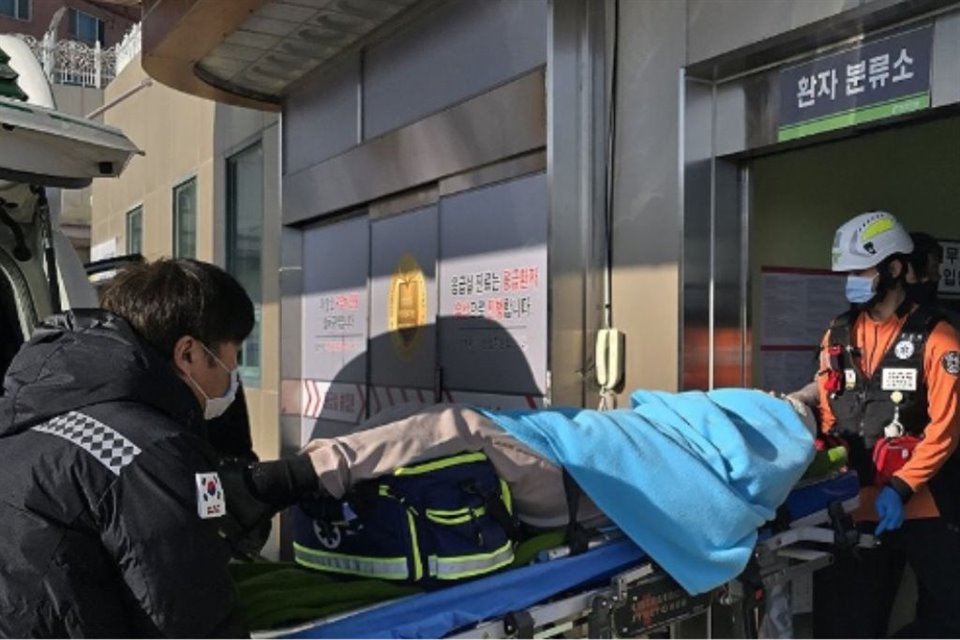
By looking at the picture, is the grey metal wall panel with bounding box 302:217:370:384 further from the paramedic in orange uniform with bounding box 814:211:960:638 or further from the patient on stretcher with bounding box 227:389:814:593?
the patient on stretcher with bounding box 227:389:814:593

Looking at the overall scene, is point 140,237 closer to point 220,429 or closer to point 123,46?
point 123,46

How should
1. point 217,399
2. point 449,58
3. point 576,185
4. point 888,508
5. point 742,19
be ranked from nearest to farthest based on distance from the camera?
point 217,399, point 888,508, point 742,19, point 576,185, point 449,58

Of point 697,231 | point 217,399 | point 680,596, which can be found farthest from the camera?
point 697,231

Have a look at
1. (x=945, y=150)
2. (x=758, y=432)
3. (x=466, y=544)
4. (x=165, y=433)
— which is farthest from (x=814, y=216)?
(x=165, y=433)

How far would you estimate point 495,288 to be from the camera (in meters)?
5.31

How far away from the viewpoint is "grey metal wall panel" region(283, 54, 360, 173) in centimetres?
696

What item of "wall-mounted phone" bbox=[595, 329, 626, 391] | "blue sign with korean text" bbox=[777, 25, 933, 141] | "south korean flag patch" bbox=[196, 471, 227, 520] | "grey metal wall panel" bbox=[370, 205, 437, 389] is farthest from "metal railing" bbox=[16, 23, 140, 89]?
"south korean flag patch" bbox=[196, 471, 227, 520]

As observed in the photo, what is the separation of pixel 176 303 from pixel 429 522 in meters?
0.75

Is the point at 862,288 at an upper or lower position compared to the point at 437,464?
upper

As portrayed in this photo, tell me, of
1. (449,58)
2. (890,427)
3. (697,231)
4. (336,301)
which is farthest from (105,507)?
(336,301)

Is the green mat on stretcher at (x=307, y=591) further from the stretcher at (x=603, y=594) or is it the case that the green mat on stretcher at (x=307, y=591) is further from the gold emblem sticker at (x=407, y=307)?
the gold emblem sticker at (x=407, y=307)

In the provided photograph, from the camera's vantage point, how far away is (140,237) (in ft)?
48.4

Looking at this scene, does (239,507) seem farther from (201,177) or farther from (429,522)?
(201,177)

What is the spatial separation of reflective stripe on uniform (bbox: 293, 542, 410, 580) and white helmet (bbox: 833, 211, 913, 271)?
89.0 inches
